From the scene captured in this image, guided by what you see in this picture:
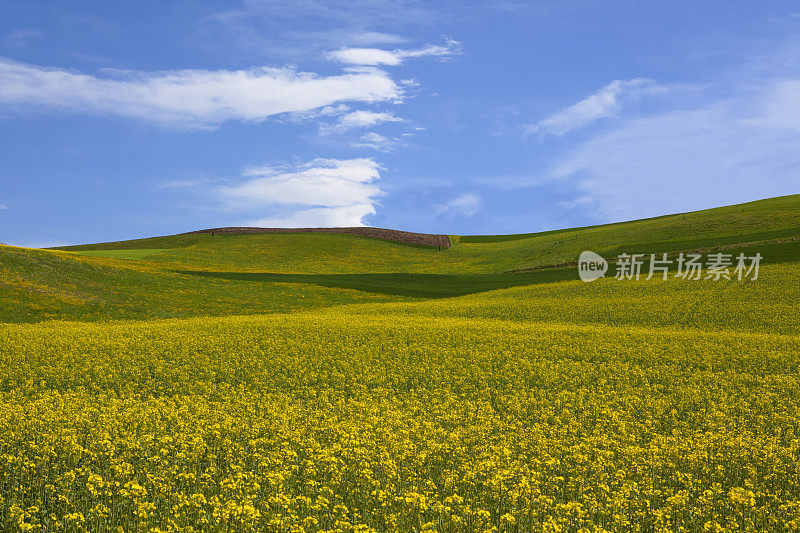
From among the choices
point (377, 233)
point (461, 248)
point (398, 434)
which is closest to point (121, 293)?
point (398, 434)

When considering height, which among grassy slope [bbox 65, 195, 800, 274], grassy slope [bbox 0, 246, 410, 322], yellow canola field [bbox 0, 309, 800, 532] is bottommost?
yellow canola field [bbox 0, 309, 800, 532]

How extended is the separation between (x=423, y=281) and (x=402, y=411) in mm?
53965

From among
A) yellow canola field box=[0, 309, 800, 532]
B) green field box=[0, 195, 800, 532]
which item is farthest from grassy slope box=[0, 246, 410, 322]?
yellow canola field box=[0, 309, 800, 532]

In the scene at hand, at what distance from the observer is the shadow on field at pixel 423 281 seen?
6150 cm

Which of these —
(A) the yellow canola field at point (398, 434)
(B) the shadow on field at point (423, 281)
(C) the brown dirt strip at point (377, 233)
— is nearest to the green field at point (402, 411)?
(A) the yellow canola field at point (398, 434)

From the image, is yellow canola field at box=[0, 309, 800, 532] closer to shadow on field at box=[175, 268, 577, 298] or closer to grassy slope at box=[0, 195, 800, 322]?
grassy slope at box=[0, 195, 800, 322]

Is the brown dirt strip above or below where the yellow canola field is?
above

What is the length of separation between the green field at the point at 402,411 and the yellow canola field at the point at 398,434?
0.09m

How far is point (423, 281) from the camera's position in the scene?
7031 cm

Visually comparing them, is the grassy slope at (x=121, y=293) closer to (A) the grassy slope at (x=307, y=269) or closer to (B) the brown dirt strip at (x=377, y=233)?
(A) the grassy slope at (x=307, y=269)

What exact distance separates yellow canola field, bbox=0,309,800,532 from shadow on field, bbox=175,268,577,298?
105ft

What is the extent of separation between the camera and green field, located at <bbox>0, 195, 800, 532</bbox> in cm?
984

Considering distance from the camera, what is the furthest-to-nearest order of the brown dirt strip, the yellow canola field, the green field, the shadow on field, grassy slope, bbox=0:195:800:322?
the brown dirt strip
the shadow on field
grassy slope, bbox=0:195:800:322
the green field
the yellow canola field

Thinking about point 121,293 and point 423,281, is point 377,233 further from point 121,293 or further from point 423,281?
point 121,293
